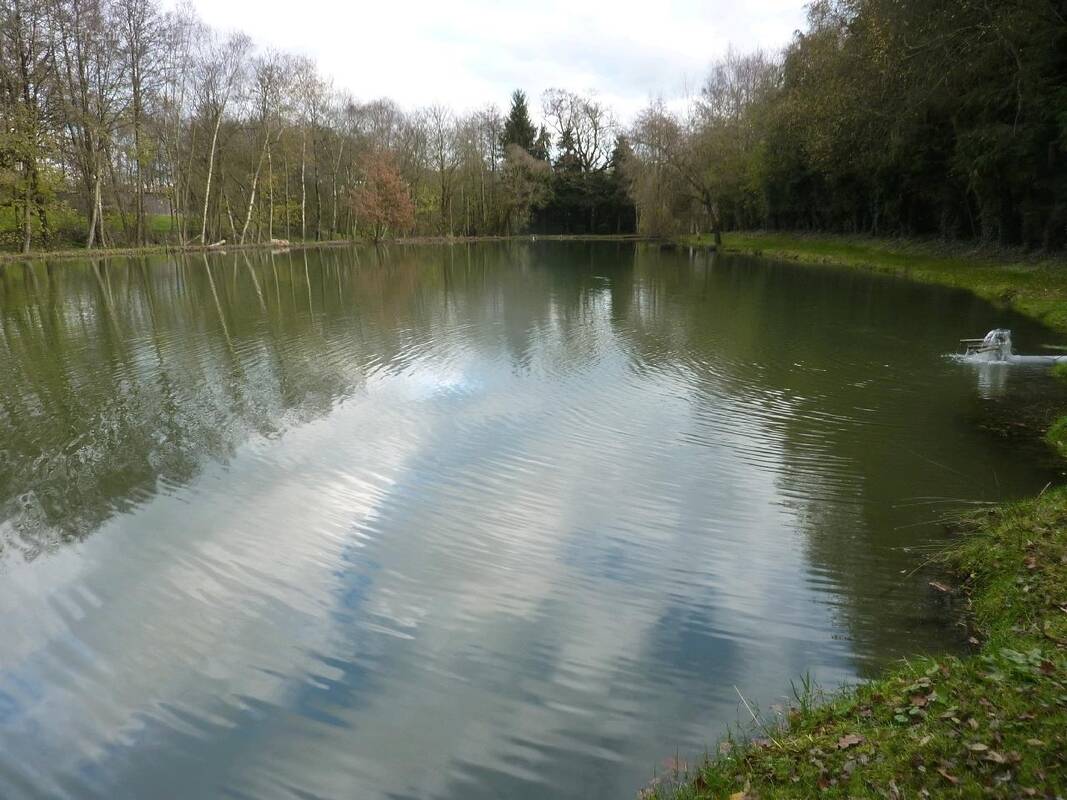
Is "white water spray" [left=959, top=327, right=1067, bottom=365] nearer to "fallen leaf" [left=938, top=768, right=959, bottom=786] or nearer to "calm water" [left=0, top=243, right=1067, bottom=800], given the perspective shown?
"calm water" [left=0, top=243, right=1067, bottom=800]

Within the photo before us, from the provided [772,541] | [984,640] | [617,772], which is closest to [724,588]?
[772,541]

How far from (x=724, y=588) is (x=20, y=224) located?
1703 inches

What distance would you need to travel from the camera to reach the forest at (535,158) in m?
20.5

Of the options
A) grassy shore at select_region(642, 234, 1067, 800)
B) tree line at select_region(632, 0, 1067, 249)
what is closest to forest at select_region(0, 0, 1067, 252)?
tree line at select_region(632, 0, 1067, 249)

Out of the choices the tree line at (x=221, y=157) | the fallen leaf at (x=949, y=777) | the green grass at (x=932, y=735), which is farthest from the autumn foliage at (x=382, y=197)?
the fallen leaf at (x=949, y=777)

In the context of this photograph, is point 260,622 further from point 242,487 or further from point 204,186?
point 204,186

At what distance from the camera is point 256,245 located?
4819cm

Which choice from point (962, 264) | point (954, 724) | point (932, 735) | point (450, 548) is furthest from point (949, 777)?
point (962, 264)

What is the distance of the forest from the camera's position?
20.5 m

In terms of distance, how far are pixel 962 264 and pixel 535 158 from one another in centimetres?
5782

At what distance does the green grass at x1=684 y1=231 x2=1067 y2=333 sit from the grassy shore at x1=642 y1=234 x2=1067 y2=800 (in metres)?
13.0

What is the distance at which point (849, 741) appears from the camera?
10.7 ft

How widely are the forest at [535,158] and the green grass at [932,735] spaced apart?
18.5 m

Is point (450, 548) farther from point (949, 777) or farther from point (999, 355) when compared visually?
point (999, 355)
